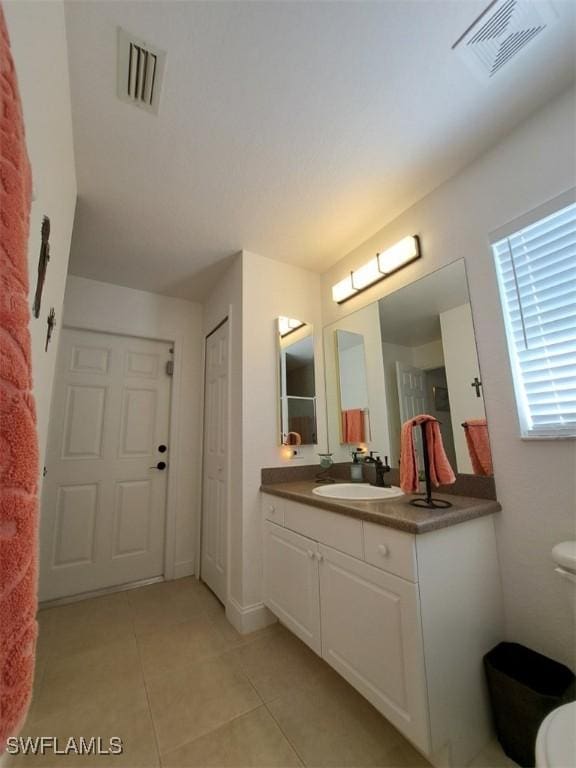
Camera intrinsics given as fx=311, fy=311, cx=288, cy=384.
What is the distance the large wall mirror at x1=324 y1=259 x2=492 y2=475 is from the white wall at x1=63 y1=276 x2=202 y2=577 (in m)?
1.25

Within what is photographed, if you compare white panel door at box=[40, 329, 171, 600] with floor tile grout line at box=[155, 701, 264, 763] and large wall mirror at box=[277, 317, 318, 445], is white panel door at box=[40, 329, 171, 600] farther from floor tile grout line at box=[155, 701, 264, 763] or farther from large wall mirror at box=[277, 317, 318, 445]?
floor tile grout line at box=[155, 701, 264, 763]

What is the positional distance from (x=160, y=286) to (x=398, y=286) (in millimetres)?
1927

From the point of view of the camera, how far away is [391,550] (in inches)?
43.7

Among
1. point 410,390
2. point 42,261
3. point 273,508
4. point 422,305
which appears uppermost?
point 422,305

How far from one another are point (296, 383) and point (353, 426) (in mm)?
503

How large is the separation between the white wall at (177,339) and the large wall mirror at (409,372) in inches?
49.2

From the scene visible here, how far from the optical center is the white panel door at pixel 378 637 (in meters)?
1.01

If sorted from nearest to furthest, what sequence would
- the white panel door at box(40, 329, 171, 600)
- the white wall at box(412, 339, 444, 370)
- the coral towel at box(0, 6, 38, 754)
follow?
the coral towel at box(0, 6, 38, 754) < the white wall at box(412, 339, 444, 370) < the white panel door at box(40, 329, 171, 600)

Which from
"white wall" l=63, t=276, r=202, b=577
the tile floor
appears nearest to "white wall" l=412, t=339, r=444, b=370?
the tile floor

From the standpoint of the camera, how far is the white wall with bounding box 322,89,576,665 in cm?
115

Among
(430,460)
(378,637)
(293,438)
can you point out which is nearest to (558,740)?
(378,637)

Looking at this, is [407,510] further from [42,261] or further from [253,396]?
[42,261]

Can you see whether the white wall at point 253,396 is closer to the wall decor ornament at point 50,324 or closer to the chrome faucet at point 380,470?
the chrome faucet at point 380,470

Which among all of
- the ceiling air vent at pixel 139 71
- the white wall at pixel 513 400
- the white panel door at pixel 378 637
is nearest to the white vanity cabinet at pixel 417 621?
the white panel door at pixel 378 637
